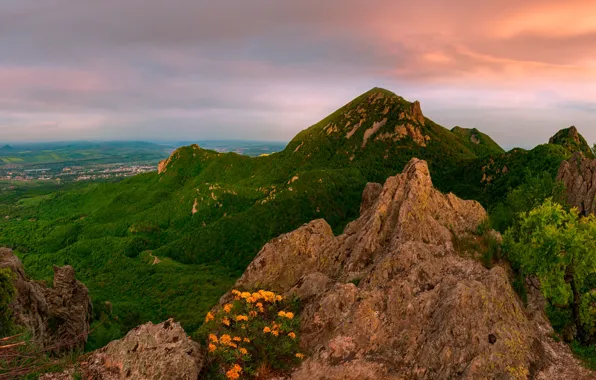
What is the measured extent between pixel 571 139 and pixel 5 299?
579 ft

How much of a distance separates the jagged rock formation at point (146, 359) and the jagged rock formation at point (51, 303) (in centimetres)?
1840

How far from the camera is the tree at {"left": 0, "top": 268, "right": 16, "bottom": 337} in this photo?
29.8 meters

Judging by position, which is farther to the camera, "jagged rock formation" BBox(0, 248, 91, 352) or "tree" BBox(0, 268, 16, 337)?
"jagged rock formation" BBox(0, 248, 91, 352)

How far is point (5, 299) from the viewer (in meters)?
32.5

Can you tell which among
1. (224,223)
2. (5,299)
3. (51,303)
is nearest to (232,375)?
(5,299)

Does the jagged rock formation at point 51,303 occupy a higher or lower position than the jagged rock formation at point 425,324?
lower

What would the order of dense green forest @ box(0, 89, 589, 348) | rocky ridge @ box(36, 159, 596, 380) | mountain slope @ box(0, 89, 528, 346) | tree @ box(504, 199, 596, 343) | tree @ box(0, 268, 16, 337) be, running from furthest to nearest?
mountain slope @ box(0, 89, 528, 346), dense green forest @ box(0, 89, 589, 348), tree @ box(0, 268, 16, 337), tree @ box(504, 199, 596, 343), rocky ridge @ box(36, 159, 596, 380)

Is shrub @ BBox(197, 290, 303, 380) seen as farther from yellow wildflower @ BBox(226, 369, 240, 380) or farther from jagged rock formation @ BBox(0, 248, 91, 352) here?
jagged rock formation @ BBox(0, 248, 91, 352)

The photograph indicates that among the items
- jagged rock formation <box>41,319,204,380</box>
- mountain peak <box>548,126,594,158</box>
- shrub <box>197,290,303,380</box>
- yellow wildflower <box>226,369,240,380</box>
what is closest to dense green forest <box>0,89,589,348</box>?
mountain peak <box>548,126,594,158</box>

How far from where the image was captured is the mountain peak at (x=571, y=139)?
4838 inches

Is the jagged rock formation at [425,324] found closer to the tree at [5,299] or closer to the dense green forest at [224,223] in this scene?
the tree at [5,299]

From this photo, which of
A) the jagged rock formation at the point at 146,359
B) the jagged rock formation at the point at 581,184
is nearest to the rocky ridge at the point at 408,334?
the jagged rock formation at the point at 146,359

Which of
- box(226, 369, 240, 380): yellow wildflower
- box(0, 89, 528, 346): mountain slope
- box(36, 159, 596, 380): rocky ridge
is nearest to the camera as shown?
box(226, 369, 240, 380): yellow wildflower

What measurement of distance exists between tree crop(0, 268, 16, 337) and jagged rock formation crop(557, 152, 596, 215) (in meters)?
83.6
